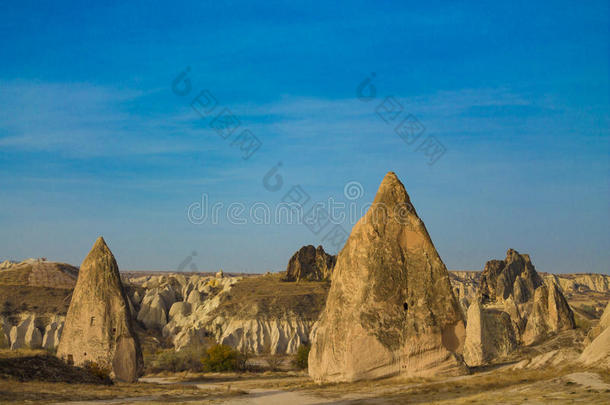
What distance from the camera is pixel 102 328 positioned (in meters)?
25.4

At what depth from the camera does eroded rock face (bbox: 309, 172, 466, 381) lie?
20438 millimetres

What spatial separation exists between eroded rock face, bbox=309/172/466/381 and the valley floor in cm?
70

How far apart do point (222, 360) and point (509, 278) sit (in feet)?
151

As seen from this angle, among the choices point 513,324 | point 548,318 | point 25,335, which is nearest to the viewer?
point 548,318

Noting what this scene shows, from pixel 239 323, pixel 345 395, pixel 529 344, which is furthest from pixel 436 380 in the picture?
pixel 239 323

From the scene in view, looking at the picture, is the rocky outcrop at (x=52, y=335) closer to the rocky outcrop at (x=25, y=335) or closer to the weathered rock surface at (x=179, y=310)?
the rocky outcrop at (x=25, y=335)

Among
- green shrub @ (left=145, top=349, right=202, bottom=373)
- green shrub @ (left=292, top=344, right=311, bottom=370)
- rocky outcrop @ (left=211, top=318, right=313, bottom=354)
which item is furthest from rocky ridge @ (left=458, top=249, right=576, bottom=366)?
rocky outcrop @ (left=211, top=318, right=313, bottom=354)

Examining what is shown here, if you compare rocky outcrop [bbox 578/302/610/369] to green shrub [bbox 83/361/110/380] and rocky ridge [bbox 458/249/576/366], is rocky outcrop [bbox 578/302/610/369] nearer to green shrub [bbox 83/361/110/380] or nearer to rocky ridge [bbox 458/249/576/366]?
rocky ridge [bbox 458/249/576/366]

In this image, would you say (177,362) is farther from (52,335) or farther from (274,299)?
(274,299)

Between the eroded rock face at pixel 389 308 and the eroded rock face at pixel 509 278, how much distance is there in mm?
54264

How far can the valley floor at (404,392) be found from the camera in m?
13.9

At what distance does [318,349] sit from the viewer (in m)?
21.9

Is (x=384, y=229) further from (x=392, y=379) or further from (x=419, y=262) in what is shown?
(x=392, y=379)

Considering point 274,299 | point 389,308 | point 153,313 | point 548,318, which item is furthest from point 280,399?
point 153,313
